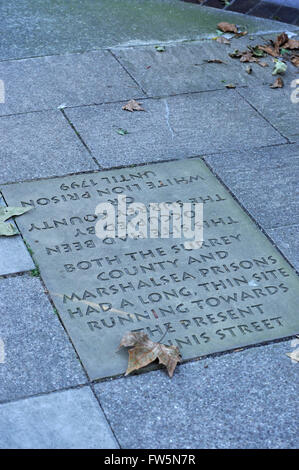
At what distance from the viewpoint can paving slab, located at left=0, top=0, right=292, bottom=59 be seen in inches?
258

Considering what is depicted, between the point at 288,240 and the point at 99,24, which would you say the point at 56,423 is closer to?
the point at 288,240

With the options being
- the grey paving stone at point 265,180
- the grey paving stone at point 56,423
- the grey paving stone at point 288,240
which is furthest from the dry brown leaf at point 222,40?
the grey paving stone at point 56,423

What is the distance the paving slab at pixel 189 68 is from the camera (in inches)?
238

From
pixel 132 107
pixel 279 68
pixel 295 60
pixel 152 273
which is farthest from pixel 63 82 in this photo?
pixel 152 273

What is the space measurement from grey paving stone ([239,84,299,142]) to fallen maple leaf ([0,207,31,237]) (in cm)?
224

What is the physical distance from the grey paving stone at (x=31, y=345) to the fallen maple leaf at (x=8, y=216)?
0.38 metres

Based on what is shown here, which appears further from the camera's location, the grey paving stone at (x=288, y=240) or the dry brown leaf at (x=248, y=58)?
the dry brown leaf at (x=248, y=58)

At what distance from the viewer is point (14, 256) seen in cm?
402

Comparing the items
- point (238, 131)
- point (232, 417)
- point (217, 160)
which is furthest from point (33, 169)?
point (232, 417)

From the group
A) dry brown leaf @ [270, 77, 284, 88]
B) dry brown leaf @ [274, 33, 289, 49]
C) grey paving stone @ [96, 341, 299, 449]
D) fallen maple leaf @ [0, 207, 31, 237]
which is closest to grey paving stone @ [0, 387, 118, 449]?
grey paving stone @ [96, 341, 299, 449]

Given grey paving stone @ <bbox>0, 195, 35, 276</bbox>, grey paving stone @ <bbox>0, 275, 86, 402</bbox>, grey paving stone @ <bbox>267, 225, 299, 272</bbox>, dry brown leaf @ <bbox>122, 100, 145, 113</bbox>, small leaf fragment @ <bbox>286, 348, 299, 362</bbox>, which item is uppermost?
small leaf fragment @ <bbox>286, 348, 299, 362</bbox>

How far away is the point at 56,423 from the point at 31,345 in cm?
51

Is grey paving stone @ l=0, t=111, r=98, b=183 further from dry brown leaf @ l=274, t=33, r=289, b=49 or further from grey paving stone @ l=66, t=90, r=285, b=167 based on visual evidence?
dry brown leaf @ l=274, t=33, r=289, b=49

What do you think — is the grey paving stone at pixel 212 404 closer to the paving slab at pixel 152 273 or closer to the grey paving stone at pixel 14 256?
the paving slab at pixel 152 273
